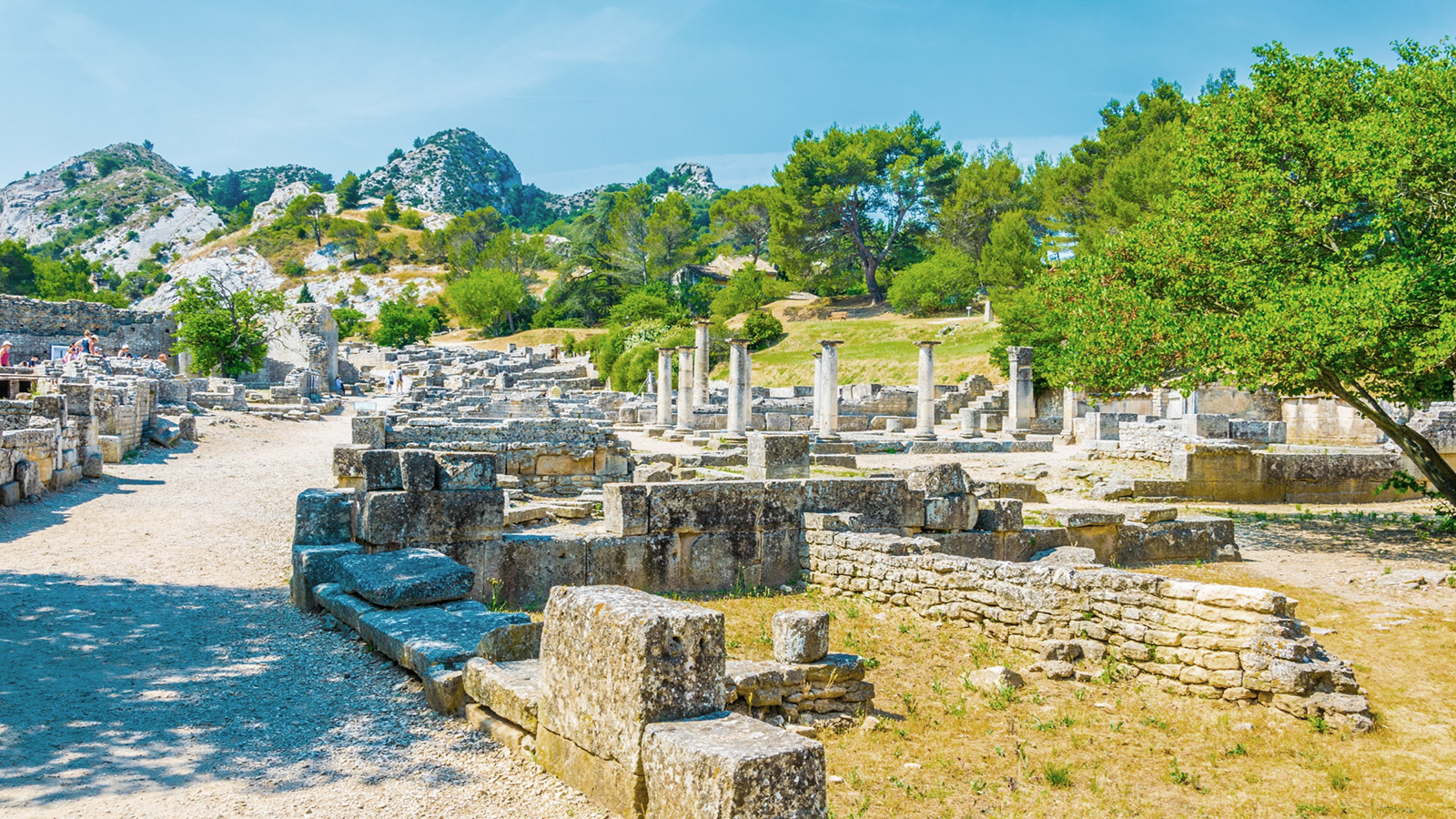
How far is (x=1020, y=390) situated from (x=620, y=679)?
99.5 feet

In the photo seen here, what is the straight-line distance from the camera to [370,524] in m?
8.00

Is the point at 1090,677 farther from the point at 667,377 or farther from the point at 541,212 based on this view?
the point at 541,212

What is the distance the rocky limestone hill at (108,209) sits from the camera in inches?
5231

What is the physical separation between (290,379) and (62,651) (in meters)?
37.1

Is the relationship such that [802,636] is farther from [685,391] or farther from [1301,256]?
[685,391]

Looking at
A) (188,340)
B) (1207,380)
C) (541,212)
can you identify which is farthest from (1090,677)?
(541,212)

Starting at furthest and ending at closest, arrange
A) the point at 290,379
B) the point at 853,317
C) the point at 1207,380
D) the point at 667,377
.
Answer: the point at 853,317 → the point at 290,379 → the point at 667,377 → the point at 1207,380

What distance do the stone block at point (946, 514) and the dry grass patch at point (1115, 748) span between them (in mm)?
2841

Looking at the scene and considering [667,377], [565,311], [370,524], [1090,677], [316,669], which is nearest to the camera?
[316,669]


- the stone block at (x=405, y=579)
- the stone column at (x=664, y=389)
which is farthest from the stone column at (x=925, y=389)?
the stone block at (x=405, y=579)

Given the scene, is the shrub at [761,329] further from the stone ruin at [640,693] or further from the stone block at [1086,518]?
the stone ruin at [640,693]

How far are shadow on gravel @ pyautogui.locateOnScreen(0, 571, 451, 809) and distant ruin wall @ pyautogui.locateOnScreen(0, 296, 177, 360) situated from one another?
43930 millimetres

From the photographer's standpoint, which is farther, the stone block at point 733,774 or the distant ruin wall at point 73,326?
the distant ruin wall at point 73,326

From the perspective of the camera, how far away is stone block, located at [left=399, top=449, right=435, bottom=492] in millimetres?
8141
